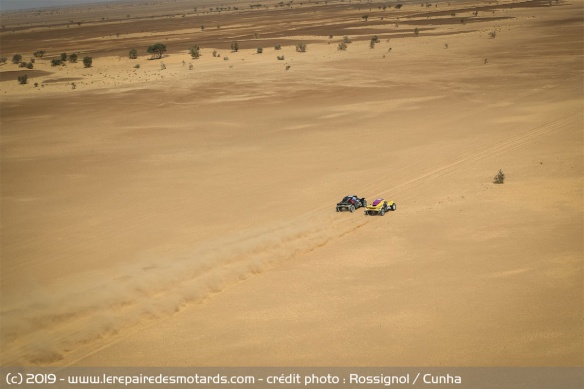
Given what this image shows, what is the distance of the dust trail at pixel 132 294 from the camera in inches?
541

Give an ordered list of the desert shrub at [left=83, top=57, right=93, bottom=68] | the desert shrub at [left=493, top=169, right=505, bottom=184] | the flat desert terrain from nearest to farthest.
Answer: the flat desert terrain
the desert shrub at [left=493, top=169, right=505, bottom=184]
the desert shrub at [left=83, top=57, right=93, bottom=68]

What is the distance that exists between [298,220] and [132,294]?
6.73 metres

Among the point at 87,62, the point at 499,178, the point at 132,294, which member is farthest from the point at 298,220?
the point at 87,62

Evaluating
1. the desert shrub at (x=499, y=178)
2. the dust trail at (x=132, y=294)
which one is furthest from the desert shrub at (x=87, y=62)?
the dust trail at (x=132, y=294)

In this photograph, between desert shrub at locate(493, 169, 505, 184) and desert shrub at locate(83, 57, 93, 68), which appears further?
desert shrub at locate(83, 57, 93, 68)

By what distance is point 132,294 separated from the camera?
1559cm

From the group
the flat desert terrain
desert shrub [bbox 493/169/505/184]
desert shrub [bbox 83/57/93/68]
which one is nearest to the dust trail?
the flat desert terrain

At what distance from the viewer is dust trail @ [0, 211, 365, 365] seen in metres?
13.7

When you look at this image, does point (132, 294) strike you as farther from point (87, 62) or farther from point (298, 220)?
point (87, 62)

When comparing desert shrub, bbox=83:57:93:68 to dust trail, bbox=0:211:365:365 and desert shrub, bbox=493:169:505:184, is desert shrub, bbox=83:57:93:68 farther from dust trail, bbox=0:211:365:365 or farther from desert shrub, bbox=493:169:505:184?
dust trail, bbox=0:211:365:365

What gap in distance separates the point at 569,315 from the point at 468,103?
26738 millimetres

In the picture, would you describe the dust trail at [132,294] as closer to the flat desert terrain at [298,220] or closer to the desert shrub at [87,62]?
the flat desert terrain at [298,220]

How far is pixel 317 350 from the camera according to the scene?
1306cm

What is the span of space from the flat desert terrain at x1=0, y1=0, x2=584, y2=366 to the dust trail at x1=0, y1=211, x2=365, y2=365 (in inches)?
2.6
